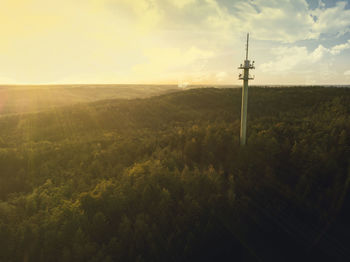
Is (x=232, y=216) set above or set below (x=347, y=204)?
below

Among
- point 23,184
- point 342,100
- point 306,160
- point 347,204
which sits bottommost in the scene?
point 23,184

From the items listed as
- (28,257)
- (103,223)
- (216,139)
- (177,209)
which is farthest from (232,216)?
(28,257)

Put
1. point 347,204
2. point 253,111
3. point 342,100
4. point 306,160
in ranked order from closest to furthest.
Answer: point 347,204, point 306,160, point 342,100, point 253,111

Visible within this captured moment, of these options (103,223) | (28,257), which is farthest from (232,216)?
(28,257)

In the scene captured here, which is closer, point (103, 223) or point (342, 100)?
point (103, 223)

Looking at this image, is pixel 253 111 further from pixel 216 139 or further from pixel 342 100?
pixel 216 139

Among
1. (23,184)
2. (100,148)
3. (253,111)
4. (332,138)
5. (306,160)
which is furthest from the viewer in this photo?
(253,111)

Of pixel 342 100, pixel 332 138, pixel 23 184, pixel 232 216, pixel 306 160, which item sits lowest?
pixel 23 184

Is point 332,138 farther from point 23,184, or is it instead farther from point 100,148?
point 23,184

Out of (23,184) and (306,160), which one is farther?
(23,184)
